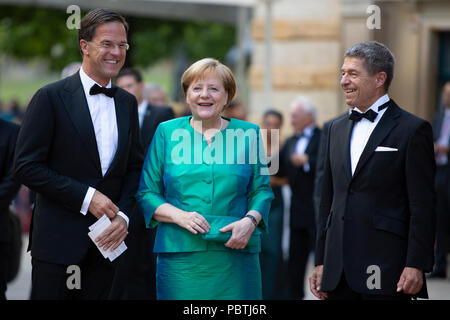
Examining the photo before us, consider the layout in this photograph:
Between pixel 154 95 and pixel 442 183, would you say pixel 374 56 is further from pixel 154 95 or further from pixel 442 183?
pixel 442 183

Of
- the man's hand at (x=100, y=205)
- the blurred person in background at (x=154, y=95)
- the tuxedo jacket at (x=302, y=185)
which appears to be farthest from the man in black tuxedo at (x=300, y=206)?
the man's hand at (x=100, y=205)

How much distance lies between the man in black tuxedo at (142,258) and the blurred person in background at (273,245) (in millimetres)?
1440

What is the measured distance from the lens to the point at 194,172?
4.14 m

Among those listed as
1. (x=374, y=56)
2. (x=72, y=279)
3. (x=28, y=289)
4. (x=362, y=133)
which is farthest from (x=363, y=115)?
(x=28, y=289)

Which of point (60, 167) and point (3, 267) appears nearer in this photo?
point (60, 167)

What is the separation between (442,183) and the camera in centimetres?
952

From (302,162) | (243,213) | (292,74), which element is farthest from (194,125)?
(292,74)

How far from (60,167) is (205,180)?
809 millimetres

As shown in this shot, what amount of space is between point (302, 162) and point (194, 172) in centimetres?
398

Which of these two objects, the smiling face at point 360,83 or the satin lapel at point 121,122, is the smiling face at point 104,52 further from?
the smiling face at point 360,83
